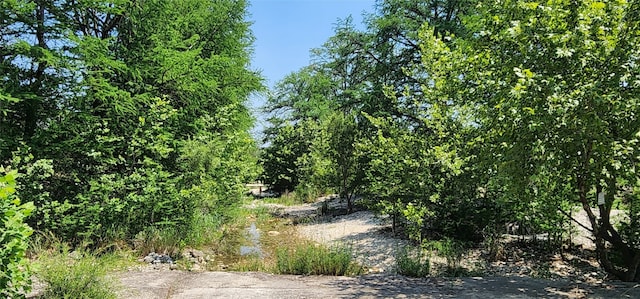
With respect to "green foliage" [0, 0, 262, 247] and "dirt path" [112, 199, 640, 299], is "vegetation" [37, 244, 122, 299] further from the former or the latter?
"green foliage" [0, 0, 262, 247]

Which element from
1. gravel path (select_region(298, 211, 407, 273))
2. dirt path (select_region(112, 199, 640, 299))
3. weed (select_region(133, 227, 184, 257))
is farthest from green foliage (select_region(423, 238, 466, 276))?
weed (select_region(133, 227, 184, 257))

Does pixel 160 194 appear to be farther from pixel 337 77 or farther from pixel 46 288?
pixel 337 77

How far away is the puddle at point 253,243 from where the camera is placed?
9256 mm

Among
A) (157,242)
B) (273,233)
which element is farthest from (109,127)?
(273,233)

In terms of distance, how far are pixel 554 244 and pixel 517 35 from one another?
5.29 metres

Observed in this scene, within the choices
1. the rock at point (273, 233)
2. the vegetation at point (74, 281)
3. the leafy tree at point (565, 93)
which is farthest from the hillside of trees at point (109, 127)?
the leafy tree at point (565, 93)

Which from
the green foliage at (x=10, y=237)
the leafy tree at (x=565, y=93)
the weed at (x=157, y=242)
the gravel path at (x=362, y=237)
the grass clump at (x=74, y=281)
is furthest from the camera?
the gravel path at (x=362, y=237)

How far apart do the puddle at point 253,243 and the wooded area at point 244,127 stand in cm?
95

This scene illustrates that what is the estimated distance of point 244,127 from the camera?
41.8 ft

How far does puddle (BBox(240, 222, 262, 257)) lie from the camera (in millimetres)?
9256

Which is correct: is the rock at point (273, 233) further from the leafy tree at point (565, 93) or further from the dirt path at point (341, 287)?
the leafy tree at point (565, 93)

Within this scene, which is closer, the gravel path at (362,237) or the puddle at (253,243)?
the gravel path at (362,237)

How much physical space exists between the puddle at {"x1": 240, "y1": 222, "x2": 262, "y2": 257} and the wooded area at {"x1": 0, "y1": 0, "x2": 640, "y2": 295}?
0.95 metres

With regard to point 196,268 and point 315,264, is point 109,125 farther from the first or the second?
point 315,264
